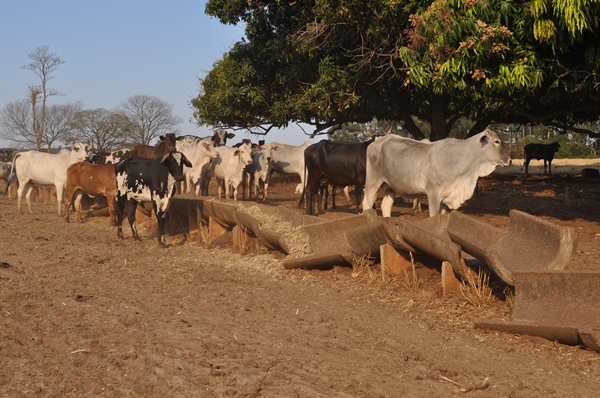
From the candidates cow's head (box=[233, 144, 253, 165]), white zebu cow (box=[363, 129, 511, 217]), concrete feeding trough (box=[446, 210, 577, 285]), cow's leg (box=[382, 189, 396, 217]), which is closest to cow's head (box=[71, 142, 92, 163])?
cow's head (box=[233, 144, 253, 165])

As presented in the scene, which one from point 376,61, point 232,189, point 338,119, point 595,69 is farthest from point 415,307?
point 338,119

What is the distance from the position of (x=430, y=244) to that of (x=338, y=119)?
46.7 ft

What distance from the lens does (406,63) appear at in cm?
1183

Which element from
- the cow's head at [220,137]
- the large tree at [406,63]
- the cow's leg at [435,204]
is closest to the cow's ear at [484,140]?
the large tree at [406,63]

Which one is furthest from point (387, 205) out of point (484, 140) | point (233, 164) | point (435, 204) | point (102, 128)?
point (102, 128)

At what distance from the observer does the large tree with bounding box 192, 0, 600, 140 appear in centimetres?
973

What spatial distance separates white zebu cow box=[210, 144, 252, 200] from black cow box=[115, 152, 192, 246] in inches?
→ 173

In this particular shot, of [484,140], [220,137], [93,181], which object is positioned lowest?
[93,181]

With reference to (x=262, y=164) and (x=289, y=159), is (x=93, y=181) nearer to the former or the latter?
(x=262, y=164)

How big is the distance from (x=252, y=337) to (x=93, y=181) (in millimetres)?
10656

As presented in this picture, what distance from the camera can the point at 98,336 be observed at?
6027 millimetres

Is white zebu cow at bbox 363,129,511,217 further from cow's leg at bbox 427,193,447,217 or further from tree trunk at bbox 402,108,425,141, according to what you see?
tree trunk at bbox 402,108,425,141

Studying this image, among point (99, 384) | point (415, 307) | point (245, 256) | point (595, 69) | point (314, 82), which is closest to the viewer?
point (99, 384)

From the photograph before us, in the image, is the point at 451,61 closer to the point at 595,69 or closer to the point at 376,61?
the point at 595,69
